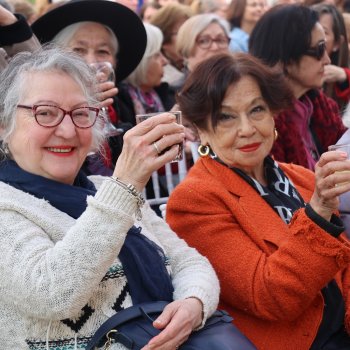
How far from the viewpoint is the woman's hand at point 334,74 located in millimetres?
6061

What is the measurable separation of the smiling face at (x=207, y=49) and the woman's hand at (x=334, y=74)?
32.4 inches

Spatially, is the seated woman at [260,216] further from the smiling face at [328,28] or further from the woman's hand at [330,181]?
the smiling face at [328,28]

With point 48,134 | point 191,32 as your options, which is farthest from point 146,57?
point 48,134

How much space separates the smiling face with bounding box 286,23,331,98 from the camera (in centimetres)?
483

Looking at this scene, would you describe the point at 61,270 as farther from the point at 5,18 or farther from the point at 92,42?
the point at 92,42

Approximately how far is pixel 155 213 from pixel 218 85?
0.65 meters

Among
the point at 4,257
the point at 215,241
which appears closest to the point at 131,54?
the point at 215,241

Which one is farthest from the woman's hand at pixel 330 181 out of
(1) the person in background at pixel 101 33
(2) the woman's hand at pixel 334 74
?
(2) the woman's hand at pixel 334 74

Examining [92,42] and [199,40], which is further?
[199,40]

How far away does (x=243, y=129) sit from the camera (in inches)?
135

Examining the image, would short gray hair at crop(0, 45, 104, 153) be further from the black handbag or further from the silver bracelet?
the black handbag

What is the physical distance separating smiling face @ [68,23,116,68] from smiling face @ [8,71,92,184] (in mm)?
1630

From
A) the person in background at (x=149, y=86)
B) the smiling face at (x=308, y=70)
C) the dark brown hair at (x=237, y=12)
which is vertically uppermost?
the smiling face at (x=308, y=70)

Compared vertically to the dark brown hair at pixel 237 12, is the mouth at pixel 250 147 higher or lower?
higher
